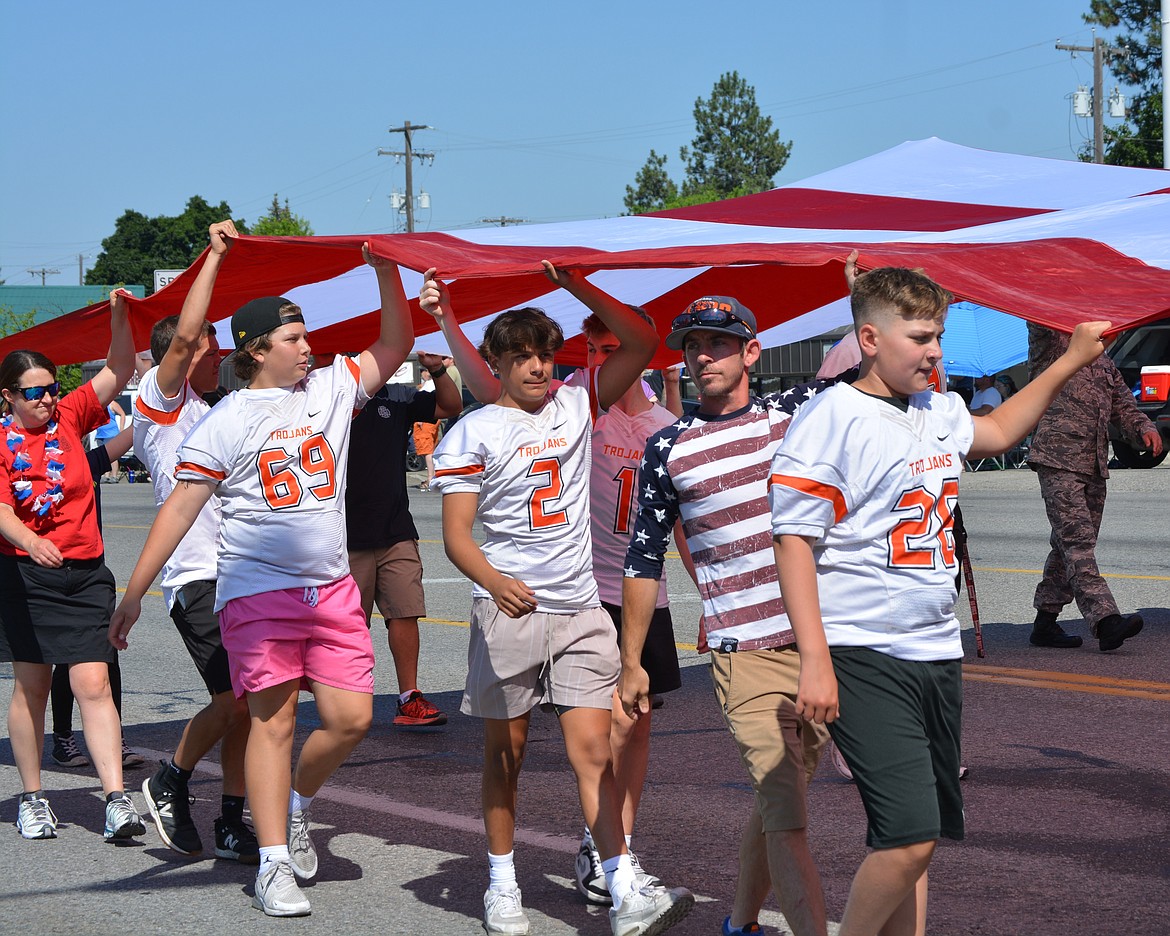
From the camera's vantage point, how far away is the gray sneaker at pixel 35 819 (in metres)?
5.68

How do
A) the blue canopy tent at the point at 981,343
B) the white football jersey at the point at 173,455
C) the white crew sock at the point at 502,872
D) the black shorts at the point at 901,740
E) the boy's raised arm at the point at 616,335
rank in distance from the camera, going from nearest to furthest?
1. the black shorts at the point at 901,740
2. the white crew sock at the point at 502,872
3. the boy's raised arm at the point at 616,335
4. the white football jersey at the point at 173,455
5. the blue canopy tent at the point at 981,343

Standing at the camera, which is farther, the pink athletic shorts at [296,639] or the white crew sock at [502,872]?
the pink athletic shorts at [296,639]

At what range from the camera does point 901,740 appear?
3.42 m

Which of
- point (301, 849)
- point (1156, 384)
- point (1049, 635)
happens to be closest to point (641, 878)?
point (301, 849)

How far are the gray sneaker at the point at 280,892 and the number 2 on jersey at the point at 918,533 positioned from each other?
2.25 m

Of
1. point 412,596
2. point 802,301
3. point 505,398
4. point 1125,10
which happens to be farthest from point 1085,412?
point 1125,10

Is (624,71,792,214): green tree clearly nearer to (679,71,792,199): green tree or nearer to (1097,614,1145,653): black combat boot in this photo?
(679,71,792,199): green tree

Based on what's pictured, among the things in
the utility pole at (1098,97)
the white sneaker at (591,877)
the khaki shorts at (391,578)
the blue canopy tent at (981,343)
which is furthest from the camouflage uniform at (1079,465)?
the utility pole at (1098,97)

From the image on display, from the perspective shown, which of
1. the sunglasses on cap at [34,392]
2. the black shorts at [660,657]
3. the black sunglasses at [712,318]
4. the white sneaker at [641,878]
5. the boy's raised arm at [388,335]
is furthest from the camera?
the sunglasses on cap at [34,392]

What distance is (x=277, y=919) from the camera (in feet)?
15.3

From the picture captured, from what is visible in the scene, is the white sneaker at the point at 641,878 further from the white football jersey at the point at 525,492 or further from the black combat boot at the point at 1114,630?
the black combat boot at the point at 1114,630

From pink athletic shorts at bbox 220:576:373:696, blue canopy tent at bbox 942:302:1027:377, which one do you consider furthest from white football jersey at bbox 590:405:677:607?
blue canopy tent at bbox 942:302:1027:377

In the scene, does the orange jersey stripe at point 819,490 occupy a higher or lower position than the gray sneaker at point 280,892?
higher

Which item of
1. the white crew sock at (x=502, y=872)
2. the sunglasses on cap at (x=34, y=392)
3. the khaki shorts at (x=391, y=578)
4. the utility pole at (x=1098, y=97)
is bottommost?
the white crew sock at (x=502, y=872)
